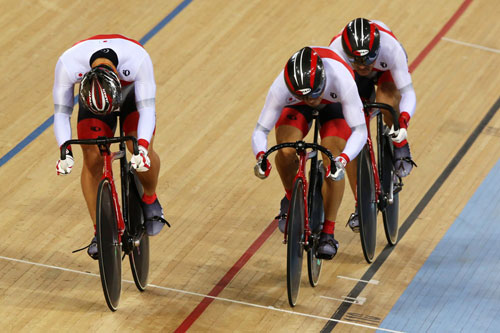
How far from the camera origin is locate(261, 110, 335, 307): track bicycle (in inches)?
195

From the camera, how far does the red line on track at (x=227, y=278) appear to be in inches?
206

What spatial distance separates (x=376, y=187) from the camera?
5699 millimetres

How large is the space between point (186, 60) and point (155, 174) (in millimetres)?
2809

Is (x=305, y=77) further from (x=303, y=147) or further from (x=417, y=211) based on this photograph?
(x=417, y=211)

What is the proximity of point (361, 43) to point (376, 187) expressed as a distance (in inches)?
30.9

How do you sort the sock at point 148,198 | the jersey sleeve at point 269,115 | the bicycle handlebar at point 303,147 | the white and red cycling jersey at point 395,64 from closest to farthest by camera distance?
the bicycle handlebar at point 303,147, the jersey sleeve at point 269,115, the sock at point 148,198, the white and red cycling jersey at point 395,64

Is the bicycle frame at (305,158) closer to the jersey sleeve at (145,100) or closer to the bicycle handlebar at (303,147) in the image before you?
the bicycle handlebar at (303,147)

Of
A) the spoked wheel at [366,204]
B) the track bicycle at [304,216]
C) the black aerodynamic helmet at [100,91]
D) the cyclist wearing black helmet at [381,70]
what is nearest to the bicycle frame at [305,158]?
the track bicycle at [304,216]

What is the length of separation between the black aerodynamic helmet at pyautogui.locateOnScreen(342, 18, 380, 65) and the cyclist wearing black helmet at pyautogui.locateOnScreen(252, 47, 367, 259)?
0.70 feet

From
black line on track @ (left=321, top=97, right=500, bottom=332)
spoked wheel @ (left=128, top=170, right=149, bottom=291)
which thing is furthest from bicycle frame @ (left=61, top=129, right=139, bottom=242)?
black line on track @ (left=321, top=97, right=500, bottom=332)

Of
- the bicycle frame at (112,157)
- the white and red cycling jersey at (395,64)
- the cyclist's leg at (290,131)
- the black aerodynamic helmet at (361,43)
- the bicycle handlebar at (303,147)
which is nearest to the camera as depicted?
the bicycle frame at (112,157)

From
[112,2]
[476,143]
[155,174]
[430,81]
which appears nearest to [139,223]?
[155,174]

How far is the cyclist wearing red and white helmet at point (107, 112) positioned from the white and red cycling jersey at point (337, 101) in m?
0.55

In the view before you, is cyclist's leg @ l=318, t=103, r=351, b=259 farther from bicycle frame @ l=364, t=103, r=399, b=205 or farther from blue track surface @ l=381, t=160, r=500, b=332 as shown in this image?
→ blue track surface @ l=381, t=160, r=500, b=332
